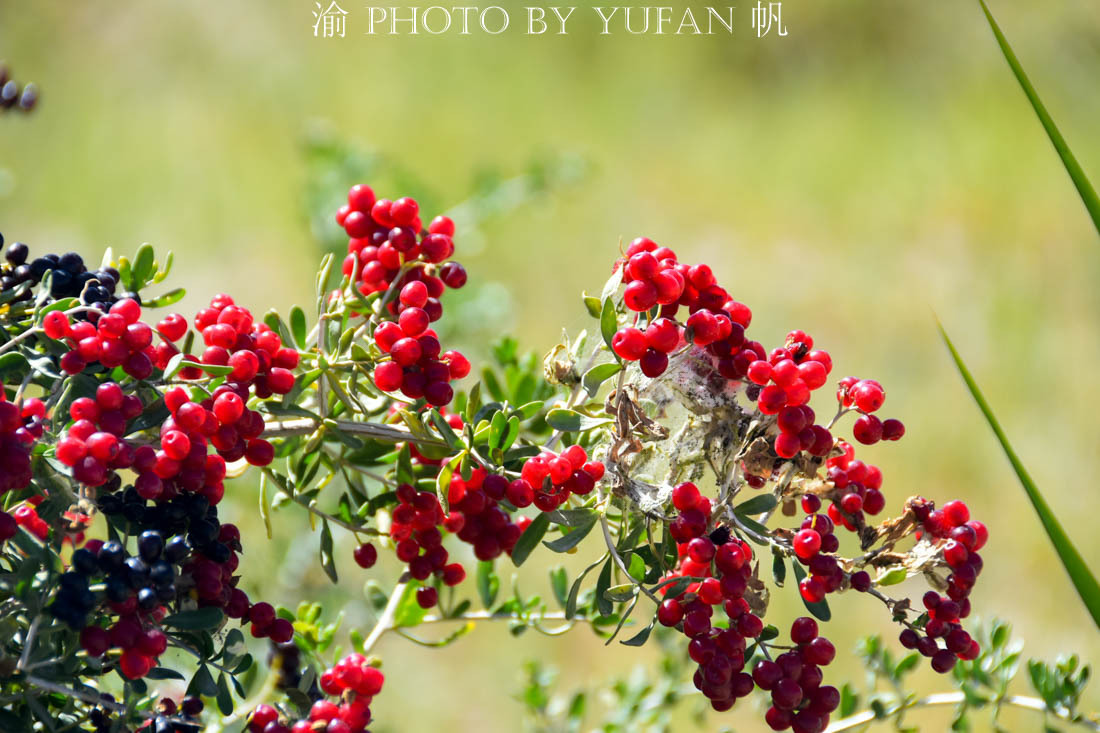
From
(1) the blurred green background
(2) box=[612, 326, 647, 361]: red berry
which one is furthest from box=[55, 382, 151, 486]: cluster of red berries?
(1) the blurred green background

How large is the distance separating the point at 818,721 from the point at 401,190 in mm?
1575

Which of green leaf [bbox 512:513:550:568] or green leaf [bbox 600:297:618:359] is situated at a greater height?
green leaf [bbox 600:297:618:359]

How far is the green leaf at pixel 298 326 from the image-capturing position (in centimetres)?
85

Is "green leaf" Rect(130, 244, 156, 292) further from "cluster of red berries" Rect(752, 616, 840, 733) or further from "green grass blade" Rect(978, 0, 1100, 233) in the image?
"green grass blade" Rect(978, 0, 1100, 233)

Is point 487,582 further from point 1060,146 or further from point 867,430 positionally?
point 1060,146

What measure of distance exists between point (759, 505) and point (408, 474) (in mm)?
276

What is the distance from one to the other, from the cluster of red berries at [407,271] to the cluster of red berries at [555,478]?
0.29 ft

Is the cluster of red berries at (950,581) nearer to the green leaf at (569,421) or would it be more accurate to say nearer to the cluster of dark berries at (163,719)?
the green leaf at (569,421)

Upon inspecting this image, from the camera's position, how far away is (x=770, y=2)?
575cm

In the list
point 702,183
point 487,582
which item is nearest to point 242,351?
point 487,582

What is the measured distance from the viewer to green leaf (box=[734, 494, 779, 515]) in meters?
0.71

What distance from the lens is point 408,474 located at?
2.55ft

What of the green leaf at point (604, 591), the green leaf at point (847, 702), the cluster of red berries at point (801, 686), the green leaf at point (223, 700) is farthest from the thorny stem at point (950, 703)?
the green leaf at point (223, 700)

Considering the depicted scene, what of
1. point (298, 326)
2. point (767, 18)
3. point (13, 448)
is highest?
Result: point (767, 18)
